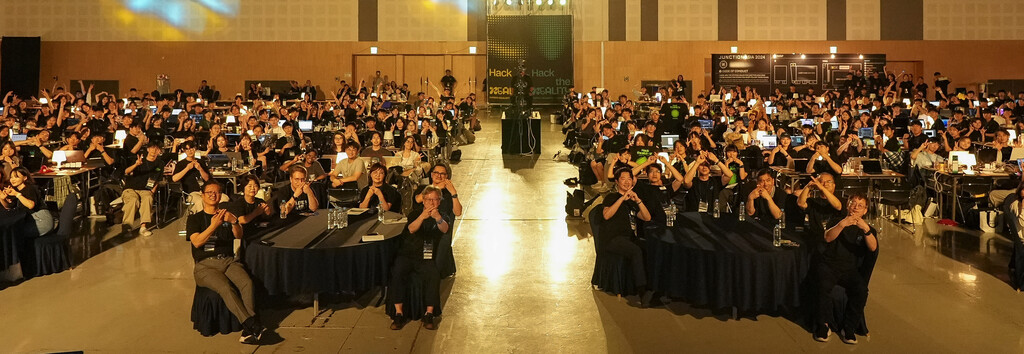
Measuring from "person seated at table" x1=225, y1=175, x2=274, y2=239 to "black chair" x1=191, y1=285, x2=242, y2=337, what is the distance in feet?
2.12

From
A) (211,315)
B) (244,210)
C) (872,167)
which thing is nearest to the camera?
(211,315)

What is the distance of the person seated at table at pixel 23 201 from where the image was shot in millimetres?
8820

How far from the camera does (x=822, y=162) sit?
12.1m

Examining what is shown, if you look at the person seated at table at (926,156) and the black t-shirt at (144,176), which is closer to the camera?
the black t-shirt at (144,176)

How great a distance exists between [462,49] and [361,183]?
19.8 m

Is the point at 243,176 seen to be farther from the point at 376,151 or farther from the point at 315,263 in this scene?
the point at 315,263

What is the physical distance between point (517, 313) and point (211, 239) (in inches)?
101

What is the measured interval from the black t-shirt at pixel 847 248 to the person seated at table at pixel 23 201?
24.3 ft

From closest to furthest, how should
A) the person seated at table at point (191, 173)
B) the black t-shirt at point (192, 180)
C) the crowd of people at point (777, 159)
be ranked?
1. the crowd of people at point (777, 159)
2. the person seated at table at point (191, 173)
3. the black t-shirt at point (192, 180)

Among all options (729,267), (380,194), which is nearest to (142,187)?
(380,194)

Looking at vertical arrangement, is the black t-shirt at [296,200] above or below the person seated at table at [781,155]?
below

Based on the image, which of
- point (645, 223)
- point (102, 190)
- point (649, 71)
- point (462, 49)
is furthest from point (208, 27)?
point (645, 223)

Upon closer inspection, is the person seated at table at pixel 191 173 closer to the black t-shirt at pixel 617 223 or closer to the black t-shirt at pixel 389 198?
the black t-shirt at pixel 389 198

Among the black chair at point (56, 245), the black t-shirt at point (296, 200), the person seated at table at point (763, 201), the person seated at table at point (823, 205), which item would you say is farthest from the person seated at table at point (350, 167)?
the person seated at table at point (823, 205)
